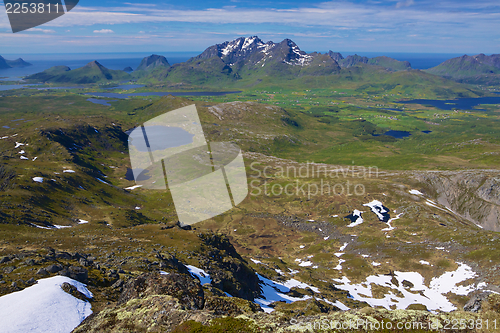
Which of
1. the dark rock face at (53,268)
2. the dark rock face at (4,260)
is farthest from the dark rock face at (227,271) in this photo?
the dark rock face at (4,260)

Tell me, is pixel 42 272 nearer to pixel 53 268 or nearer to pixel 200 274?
pixel 53 268

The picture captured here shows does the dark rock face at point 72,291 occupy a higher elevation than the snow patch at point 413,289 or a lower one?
higher

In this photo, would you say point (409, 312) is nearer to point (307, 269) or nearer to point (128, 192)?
point (307, 269)

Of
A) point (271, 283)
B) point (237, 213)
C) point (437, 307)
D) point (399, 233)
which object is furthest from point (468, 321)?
point (237, 213)

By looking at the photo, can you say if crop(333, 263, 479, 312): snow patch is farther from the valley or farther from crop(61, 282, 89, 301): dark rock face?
crop(61, 282, 89, 301): dark rock face

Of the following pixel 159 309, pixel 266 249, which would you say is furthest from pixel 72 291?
pixel 266 249

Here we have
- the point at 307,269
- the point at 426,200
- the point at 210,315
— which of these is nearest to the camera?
the point at 210,315

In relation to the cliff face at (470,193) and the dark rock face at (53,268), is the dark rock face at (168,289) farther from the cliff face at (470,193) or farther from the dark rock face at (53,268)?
the cliff face at (470,193)

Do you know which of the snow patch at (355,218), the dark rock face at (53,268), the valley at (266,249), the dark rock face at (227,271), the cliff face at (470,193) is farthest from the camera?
the cliff face at (470,193)
